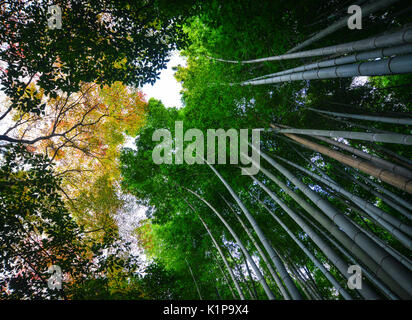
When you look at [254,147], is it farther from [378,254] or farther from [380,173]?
[378,254]

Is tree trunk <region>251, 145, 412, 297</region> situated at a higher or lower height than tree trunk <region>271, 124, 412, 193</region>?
lower

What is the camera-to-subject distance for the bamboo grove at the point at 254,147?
6.49 feet

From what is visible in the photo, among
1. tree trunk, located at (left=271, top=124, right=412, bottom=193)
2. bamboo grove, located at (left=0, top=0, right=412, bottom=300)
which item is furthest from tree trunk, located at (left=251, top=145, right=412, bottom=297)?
tree trunk, located at (left=271, top=124, right=412, bottom=193)

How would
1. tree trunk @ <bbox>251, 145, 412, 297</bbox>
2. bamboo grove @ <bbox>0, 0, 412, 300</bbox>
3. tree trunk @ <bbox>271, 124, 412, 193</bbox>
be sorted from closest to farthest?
tree trunk @ <bbox>251, 145, 412, 297</bbox> → tree trunk @ <bbox>271, 124, 412, 193</bbox> → bamboo grove @ <bbox>0, 0, 412, 300</bbox>

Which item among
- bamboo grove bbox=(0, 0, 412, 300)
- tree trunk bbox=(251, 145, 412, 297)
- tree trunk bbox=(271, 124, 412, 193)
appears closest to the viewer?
tree trunk bbox=(251, 145, 412, 297)

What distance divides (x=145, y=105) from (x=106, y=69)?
144 inches

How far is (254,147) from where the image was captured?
342cm

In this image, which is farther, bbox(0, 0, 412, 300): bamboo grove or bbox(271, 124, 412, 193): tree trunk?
bbox(0, 0, 412, 300): bamboo grove

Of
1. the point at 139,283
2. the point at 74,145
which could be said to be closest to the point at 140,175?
the point at 74,145

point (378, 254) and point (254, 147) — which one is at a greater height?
point (254, 147)

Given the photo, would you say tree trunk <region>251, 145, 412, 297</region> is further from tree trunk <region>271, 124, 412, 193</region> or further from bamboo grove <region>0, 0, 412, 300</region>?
A: tree trunk <region>271, 124, 412, 193</region>

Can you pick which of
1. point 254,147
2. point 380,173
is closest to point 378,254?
point 380,173

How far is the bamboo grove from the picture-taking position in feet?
6.49

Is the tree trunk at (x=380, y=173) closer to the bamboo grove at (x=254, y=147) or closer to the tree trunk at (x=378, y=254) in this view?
the bamboo grove at (x=254, y=147)
